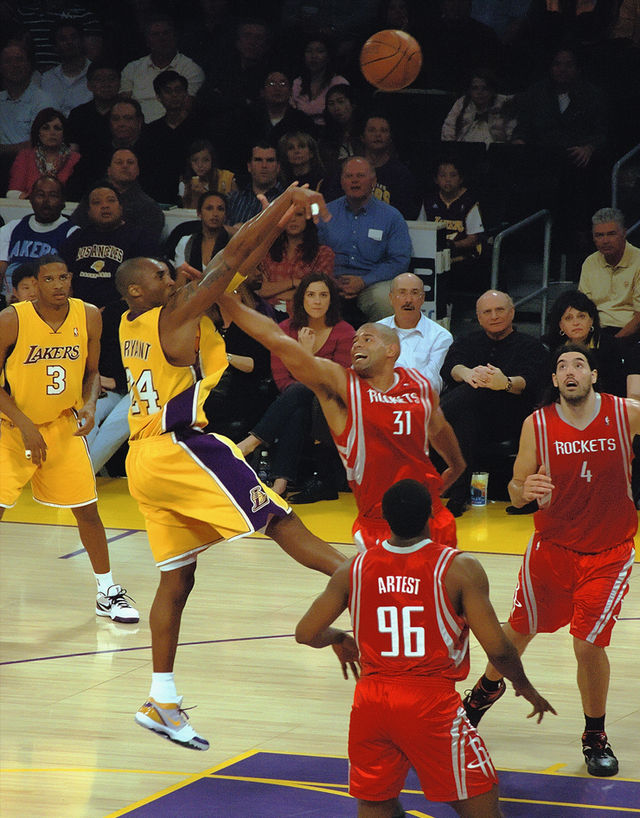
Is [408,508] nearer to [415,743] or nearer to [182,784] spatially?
[415,743]

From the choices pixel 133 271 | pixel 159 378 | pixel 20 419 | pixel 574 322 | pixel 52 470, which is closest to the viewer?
pixel 159 378

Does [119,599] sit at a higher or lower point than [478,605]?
lower

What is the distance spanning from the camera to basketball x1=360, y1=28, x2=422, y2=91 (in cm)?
1055

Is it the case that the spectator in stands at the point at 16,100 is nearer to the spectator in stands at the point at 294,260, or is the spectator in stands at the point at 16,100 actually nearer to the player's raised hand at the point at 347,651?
the spectator in stands at the point at 294,260

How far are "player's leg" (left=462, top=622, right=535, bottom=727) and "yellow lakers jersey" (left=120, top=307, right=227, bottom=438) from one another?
159cm

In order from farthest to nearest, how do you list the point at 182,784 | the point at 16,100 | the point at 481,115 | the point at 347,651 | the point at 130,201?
the point at 16,100, the point at 481,115, the point at 130,201, the point at 182,784, the point at 347,651

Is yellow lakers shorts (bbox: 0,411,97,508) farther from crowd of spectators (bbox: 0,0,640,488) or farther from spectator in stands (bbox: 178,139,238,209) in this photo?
spectator in stands (bbox: 178,139,238,209)

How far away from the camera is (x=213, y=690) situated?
6176mm

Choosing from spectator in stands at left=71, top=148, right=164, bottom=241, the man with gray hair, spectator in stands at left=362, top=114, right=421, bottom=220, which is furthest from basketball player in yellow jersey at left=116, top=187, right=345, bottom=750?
spectator in stands at left=362, top=114, right=421, bottom=220

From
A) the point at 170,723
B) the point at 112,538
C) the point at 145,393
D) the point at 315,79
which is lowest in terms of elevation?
the point at 112,538

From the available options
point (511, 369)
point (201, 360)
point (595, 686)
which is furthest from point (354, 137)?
point (595, 686)

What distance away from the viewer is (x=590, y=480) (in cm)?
525

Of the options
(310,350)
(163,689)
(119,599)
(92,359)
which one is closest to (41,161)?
(310,350)

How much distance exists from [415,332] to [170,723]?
484cm
